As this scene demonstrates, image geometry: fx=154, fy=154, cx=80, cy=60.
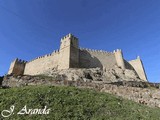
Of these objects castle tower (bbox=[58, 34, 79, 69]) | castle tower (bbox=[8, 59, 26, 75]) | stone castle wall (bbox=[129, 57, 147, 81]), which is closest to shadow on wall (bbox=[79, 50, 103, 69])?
castle tower (bbox=[58, 34, 79, 69])

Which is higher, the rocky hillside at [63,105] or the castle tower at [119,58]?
the castle tower at [119,58]

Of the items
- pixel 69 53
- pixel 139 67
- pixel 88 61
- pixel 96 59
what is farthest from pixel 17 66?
pixel 139 67

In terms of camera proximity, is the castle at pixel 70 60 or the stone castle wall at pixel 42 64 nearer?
the castle at pixel 70 60

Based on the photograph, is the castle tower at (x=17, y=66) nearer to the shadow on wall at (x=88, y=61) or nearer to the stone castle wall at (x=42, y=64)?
the stone castle wall at (x=42, y=64)

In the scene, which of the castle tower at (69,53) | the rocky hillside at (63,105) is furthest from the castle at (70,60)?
the rocky hillside at (63,105)

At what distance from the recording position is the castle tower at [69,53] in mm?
27869

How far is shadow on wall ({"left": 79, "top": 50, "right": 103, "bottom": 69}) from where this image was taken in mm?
31359

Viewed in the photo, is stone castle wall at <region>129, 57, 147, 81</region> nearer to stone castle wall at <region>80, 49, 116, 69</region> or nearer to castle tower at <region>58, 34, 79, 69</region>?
stone castle wall at <region>80, 49, 116, 69</region>

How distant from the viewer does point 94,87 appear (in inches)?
479

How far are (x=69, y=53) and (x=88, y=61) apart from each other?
18.4 feet

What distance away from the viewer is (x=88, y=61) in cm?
3250

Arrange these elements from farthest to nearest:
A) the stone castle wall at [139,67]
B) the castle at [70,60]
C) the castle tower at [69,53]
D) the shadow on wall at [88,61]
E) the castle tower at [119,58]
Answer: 1. the stone castle wall at [139,67]
2. the castle tower at [119,58]
3. the shadow on wall at [88,61]
4. the castle at [70,60]
5. the castle tower at [69,53]

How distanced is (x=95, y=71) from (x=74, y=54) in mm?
7372

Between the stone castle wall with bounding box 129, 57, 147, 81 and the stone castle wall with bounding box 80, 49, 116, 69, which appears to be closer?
the stone castle wall with bounding box 80, 49, 116, 69
